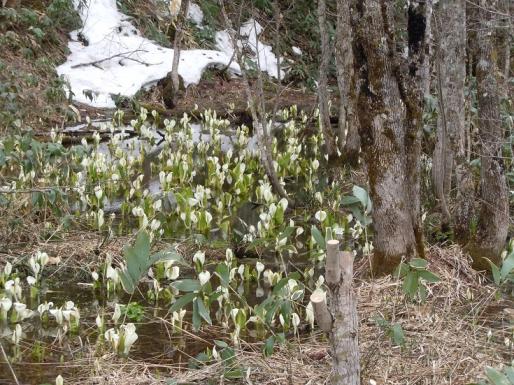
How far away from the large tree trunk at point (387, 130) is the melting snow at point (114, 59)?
6.36 metres

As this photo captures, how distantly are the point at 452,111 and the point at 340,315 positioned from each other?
138 inches

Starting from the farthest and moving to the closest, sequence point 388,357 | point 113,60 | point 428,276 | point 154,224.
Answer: point 113,60 < point 154,224 < point 388,357 < point 428,276

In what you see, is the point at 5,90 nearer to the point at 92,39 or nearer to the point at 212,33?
the point at 92,39

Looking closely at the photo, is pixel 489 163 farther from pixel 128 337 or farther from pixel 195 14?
pixel 195 14

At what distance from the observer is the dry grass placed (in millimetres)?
3398

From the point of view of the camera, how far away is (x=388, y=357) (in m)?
3.59

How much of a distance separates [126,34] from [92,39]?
2.46 ft

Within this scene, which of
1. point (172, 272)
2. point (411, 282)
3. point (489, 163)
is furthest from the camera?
point (489, 163)

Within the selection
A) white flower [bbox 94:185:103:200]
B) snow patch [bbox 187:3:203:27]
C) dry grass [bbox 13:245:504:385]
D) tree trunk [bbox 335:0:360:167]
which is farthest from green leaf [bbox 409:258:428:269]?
snow patch [bbox 187:3:203:27]

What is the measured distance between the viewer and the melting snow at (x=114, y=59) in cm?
1159

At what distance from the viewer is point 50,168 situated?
22.7ft

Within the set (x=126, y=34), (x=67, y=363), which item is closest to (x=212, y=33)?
(x=126, y=34)

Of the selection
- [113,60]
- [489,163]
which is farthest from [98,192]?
[113,60]

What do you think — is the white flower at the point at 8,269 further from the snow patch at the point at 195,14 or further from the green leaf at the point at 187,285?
the snow patch at the point at 195,14
